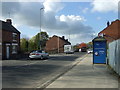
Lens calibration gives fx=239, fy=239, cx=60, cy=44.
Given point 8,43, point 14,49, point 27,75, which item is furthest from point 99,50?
point 14,49

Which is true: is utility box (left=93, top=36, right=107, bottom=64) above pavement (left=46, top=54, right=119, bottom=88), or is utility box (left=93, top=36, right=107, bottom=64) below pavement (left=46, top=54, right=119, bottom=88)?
above

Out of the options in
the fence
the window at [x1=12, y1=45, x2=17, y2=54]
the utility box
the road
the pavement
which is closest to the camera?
the pavement

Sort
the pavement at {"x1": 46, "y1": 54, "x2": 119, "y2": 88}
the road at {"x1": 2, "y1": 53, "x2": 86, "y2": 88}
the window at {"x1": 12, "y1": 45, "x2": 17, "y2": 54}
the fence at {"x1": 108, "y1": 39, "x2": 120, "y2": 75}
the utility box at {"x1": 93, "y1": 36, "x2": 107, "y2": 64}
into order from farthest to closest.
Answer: the window at {"x1": 12, "y1": 45, "x2": 17, "y2": 54} < the utility box at {"x1": 93, "y1": 36, "x2": 107, "y2": 64} < the fence at {"x1": 108, "y1": 39, "x2": 120, "y2": 75} < the road at {"x1": 2, "y1": 53, "x2": 86, "y2": 88} < the pavement at {"x1": 46, "y1": 54, "x2": 119, "y2": 88}

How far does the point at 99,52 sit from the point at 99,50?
207 millimetres

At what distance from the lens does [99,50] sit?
23906 mm

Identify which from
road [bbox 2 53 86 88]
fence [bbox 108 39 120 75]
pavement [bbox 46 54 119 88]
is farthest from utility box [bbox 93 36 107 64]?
pavement [bbox 46 54 119 88]

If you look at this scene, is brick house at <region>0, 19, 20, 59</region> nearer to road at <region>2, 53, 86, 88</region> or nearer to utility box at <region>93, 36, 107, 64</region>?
road at <region>2, 53, 86, 88</region>

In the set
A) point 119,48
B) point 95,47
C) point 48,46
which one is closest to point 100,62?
point 95,47

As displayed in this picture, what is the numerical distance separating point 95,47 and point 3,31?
893 inches

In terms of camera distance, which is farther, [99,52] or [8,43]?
[8,43]

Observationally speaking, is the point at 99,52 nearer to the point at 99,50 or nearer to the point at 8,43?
the point at 99,50

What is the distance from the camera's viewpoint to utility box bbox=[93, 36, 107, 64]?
77.8 feet

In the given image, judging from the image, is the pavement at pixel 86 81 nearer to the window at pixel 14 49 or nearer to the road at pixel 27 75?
the road at pixel 27 75

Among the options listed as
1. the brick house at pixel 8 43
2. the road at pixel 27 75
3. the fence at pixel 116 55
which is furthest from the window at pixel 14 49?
the fence at pixel 116 55
